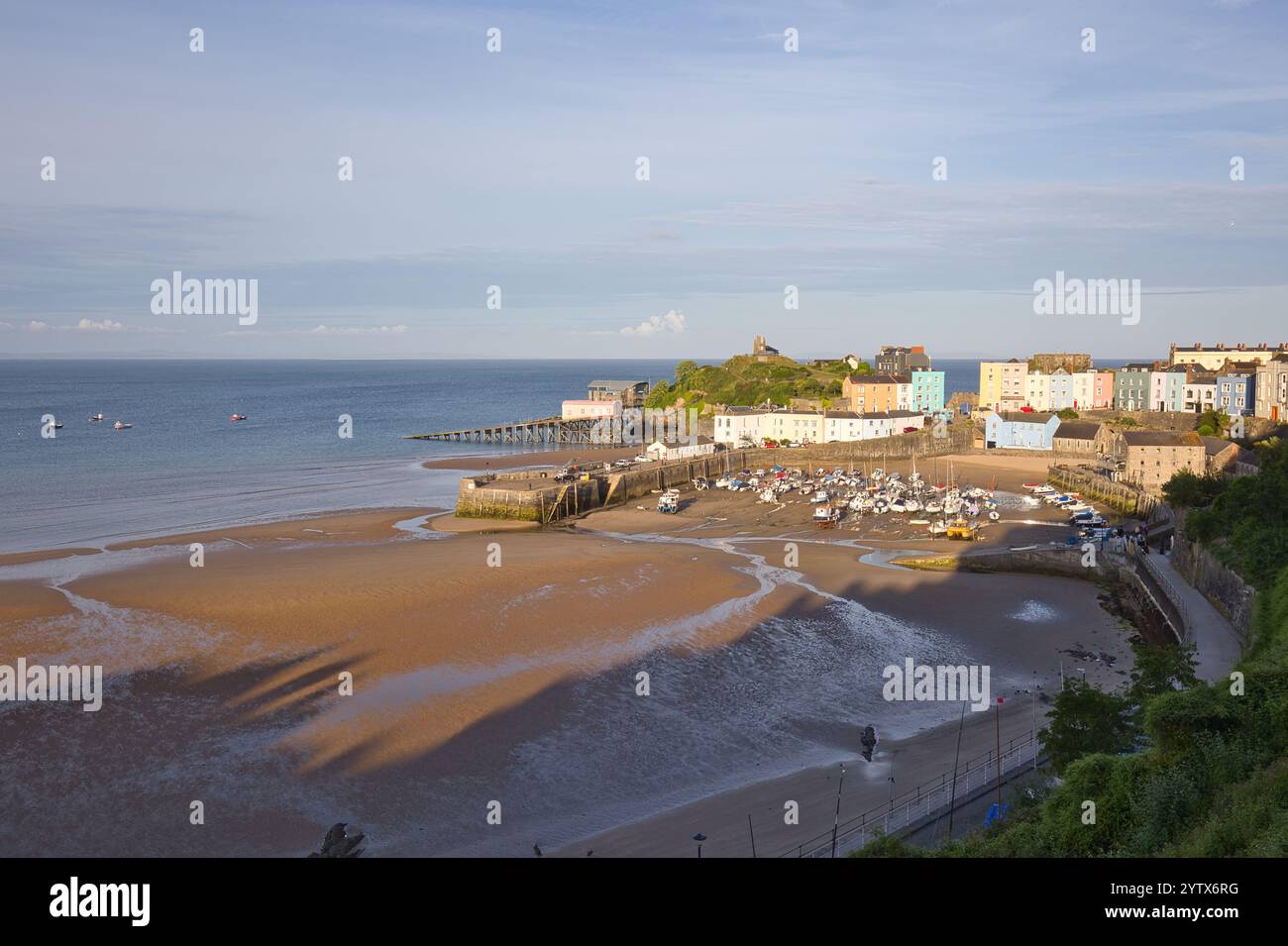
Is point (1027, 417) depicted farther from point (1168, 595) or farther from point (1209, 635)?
point (1209, 635)

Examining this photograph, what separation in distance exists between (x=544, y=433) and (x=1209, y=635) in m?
71.7

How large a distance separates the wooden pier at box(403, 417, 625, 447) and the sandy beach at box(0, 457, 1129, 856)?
46.9m

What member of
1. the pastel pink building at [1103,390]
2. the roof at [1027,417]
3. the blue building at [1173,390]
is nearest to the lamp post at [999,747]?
the roof at [1027,417]

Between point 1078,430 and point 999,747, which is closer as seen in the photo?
point 999,747

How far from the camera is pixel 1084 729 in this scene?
14.4 m

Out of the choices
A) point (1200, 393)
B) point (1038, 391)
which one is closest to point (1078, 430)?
point (1200, 393)

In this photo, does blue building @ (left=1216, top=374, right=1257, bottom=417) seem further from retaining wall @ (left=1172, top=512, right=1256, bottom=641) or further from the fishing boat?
retaining wall @ (left=1172, top=512, right=1256, bottom=641)

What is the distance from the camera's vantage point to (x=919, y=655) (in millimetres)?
23672

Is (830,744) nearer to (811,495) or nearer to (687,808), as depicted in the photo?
(687,808)

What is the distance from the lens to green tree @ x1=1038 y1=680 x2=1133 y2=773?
14.2m

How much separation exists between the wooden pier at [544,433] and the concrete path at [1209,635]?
59.5 m
